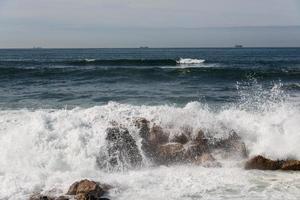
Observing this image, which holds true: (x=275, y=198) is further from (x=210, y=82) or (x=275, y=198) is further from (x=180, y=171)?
(x=210, y=82)

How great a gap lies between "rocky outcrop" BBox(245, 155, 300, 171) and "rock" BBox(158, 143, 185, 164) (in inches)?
63.5

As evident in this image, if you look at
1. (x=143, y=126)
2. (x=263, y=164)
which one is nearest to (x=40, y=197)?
(x=143, y=126)

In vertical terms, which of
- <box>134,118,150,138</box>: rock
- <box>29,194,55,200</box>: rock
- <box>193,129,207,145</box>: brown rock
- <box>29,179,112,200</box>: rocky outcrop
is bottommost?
<box>29,194,55,200</box>: rock

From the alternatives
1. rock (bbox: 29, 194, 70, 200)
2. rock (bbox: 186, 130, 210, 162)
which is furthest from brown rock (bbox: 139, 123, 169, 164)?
rock (bbox: 29, 194, 70, 200)

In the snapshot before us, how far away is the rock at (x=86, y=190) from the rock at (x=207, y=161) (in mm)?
2886

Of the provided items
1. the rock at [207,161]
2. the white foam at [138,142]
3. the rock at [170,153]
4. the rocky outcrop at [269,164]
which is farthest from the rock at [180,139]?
the rocky outcrop at [269,164]

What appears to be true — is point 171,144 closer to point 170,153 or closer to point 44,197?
point 170,153

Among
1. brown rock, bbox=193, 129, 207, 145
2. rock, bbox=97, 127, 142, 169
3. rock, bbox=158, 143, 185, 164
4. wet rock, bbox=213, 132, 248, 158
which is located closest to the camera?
rock, bbox=97, 127, 142, 169

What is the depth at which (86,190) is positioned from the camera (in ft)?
28.6

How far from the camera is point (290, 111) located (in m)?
13.1

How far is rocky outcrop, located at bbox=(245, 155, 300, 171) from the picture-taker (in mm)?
10688

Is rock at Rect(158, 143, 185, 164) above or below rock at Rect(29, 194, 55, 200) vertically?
above

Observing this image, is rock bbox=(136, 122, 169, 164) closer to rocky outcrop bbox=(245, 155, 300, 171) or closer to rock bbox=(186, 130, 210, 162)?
rock bbox=(186, 130, 210, 162)

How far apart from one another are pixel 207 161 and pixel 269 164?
1420 millimetres
